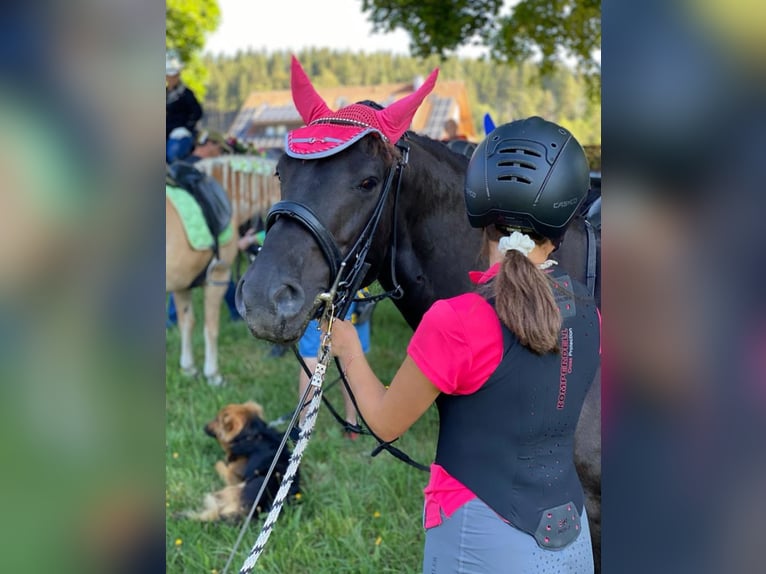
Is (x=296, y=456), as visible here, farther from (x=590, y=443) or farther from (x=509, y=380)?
(x=590, y=443)

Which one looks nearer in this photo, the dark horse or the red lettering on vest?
the red lettering on vest

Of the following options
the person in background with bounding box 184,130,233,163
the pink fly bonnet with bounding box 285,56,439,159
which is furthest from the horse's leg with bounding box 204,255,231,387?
the pink fly bonnet with bounding box 285,56,439,159

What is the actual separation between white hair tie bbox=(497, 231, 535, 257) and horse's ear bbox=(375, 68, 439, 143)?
31.6 inches

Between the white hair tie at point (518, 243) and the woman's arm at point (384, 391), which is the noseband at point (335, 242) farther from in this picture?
the white hair tie at point (518, 243)

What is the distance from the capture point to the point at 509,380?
160cm

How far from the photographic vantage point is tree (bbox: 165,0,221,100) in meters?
25.8

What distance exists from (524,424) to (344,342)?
520 millimetres

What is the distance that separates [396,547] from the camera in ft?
12.0

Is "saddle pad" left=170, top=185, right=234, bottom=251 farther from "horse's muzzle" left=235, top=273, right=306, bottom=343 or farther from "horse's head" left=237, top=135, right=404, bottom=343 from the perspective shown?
"horse's muzzle" left=235, top=273, right=306, bottom=343

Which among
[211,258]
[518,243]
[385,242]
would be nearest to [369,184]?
[385,242]

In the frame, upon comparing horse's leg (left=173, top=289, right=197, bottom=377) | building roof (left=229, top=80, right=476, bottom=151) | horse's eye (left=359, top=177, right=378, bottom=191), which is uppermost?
horse's eye (left=359, top=177, right=378, bottom=191)

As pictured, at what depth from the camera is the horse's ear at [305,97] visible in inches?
96.8
